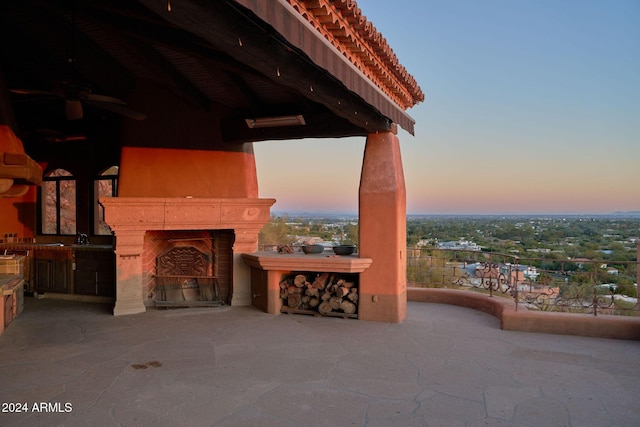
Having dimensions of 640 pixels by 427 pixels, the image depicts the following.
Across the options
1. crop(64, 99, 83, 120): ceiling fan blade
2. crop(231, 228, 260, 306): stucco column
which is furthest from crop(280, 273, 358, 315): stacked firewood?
crop(64, 99, 83, 120): ceiling fan blade

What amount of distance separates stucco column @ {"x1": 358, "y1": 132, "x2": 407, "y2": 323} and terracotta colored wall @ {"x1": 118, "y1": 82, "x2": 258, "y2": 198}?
216cm

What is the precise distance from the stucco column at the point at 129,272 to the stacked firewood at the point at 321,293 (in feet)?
7.19

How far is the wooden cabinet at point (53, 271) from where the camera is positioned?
7.23m

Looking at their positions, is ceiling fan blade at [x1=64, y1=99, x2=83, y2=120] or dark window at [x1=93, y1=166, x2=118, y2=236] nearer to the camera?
ceiling fan blade at [x1=64, y1=99, x2=83, y2=120]

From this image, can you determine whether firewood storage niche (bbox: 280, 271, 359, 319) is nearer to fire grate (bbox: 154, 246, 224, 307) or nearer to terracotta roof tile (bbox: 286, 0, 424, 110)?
fire grate (bbox: 154, 246, 224, 307)

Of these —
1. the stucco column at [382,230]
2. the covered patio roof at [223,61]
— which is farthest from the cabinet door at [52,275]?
the stucco column at [382,230]

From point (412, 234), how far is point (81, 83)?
1787cm

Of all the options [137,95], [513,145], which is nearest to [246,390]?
[137,95]

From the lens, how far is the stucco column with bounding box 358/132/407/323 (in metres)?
5.51

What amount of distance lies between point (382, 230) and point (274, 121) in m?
2.27

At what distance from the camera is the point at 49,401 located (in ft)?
9.83

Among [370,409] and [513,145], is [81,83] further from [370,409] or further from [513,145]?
[513,145]

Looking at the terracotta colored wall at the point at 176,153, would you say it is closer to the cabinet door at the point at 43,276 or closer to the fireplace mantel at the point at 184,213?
the fireplace mantel at the point at 184,213

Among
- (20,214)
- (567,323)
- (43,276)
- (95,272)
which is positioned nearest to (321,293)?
(567,323)
